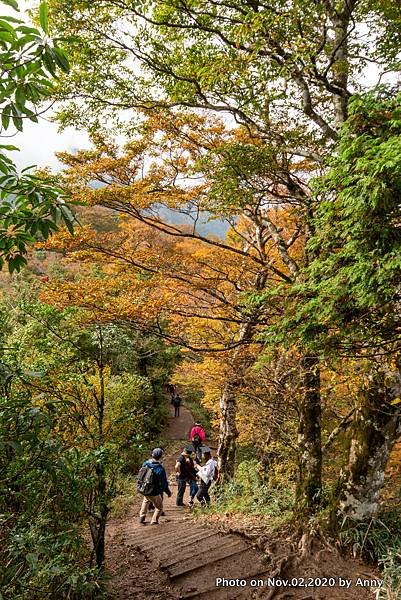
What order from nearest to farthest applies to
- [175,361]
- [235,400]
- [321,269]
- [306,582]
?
[321,269], [306,582], [235,400], [175,361]

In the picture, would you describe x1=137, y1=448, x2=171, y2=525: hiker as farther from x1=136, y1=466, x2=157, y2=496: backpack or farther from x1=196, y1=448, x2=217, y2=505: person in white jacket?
x1=196, y1=448, x2=217, y2=505: person in white jacket

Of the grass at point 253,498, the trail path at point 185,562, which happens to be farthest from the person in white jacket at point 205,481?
the trail path at point 185,562

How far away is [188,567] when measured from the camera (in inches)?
190

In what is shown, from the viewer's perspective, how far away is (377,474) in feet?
16.3

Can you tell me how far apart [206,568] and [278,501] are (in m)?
2.69

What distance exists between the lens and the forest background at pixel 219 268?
2.46 m

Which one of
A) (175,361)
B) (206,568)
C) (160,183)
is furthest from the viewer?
(175,361)

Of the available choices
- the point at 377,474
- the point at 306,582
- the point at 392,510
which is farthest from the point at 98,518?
the point at 392,510

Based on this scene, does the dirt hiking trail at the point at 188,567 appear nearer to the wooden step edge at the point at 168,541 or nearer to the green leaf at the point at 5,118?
the wooden step edge at the point at 168,541

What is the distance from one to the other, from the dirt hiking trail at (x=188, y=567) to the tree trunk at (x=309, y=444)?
1082mm

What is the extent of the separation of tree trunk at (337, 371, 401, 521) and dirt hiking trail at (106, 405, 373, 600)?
85cm

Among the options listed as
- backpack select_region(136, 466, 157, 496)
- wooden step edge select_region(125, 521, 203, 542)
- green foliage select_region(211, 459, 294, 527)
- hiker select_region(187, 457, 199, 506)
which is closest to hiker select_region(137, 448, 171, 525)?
backpack select_region(136, 466, 157, 496)

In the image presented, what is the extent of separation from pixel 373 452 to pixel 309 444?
3.95 feet

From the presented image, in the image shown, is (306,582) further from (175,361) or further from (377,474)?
(175,361)
